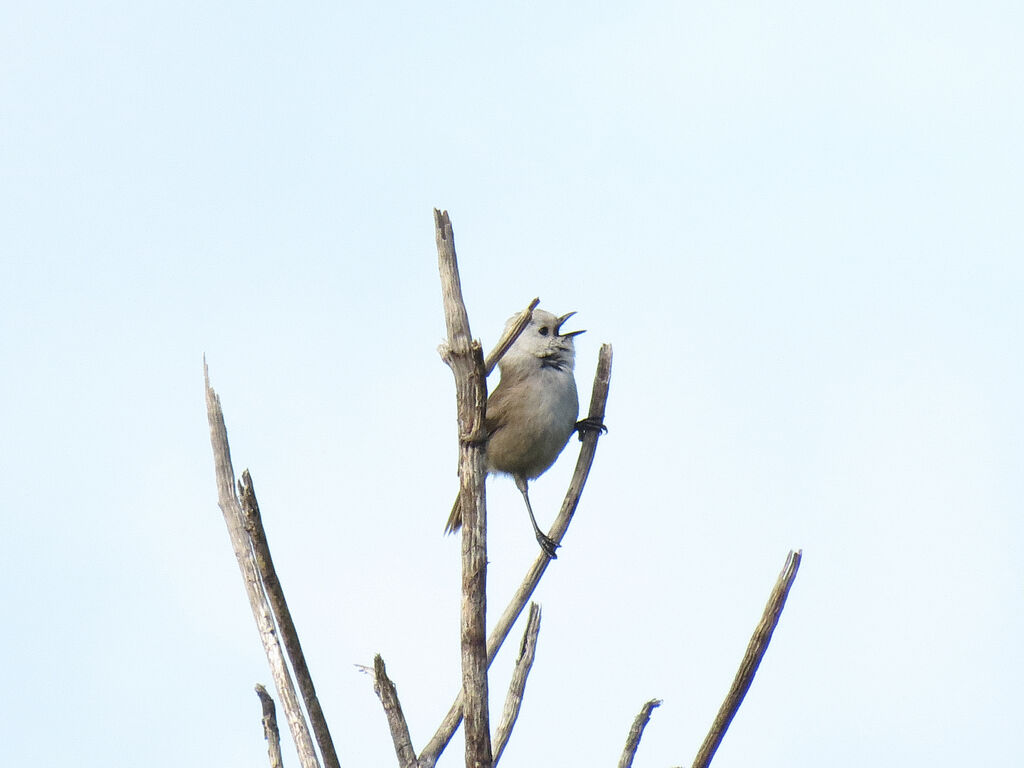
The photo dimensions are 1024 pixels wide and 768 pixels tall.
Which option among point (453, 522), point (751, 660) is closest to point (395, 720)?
point (751, 660)

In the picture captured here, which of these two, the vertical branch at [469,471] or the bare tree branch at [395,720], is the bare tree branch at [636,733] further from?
the bare tree branch at [395,720]

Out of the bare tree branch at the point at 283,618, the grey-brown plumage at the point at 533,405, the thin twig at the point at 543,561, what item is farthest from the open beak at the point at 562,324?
the bare tree branch at the point at 283,618

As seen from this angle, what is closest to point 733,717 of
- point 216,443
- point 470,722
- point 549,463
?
point 470,722

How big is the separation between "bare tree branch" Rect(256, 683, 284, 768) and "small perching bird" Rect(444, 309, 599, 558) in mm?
3615

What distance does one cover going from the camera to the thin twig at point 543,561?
13.8 feet

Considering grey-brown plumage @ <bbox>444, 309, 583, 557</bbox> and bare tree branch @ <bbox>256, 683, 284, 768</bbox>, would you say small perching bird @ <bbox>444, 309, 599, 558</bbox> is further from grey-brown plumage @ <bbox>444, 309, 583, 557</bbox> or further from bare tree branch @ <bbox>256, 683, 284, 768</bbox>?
bare tree branch @ <bbox>256, 683, 284, 768</bbox>

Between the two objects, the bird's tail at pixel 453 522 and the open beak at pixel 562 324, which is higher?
the open beak at pixel 562 324

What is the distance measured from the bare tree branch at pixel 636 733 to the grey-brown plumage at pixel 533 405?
3433mm

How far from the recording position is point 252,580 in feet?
12.5

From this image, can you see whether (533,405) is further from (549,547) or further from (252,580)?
(252,580)

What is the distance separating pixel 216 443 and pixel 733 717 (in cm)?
185

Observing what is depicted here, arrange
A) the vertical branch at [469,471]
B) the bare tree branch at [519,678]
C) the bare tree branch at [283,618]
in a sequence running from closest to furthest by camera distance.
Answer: the bare tree branch at [283,618] → the vertical branch at [469,471] → the bare tree branch at [519,678]

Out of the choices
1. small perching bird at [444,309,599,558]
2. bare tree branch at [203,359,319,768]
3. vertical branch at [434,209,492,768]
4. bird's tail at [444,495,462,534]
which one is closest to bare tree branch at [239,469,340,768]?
bare tree branch at [203,359,319,768]

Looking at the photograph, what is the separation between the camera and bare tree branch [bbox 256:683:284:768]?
12.5 feet
